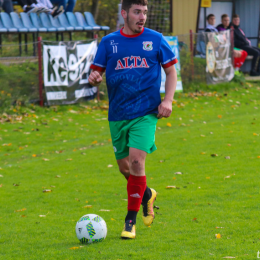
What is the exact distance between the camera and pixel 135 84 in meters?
4.44

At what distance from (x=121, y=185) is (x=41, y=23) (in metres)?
A: 12.0

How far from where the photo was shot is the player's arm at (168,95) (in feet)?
14.5

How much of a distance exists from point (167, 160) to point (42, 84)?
21.6 ft

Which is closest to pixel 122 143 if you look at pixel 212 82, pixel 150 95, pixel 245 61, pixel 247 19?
pixel 150 95

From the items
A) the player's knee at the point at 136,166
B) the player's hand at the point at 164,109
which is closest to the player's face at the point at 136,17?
the player's hand at the point at 164,109

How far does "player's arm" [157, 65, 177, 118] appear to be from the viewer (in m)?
4.42

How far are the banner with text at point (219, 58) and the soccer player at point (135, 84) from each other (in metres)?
13.5

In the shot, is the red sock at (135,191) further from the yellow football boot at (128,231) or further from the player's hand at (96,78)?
the player's hand at (96,78)

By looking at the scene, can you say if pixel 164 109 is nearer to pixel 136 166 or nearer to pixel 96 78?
pixel 136 166

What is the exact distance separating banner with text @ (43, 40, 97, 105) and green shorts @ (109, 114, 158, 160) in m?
9.61

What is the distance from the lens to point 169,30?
2212cm

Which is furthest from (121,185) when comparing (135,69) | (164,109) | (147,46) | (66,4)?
(66,4)

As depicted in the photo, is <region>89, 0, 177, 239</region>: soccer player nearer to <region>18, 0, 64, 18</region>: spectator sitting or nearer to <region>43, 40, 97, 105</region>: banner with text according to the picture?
<region>43, 40, 97, 105</region>: banner with text

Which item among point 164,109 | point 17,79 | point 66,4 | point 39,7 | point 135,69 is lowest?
point 17,79
